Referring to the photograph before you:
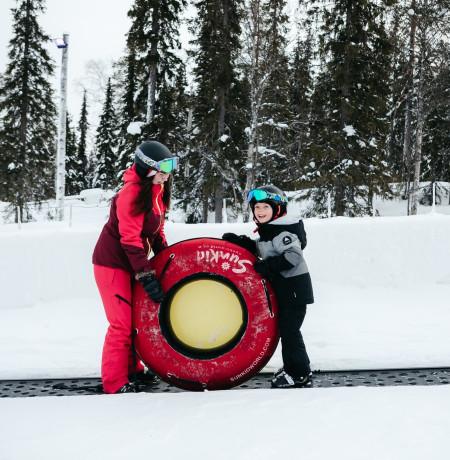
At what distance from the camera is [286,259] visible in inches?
114

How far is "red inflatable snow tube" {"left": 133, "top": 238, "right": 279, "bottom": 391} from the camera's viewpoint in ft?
9.45

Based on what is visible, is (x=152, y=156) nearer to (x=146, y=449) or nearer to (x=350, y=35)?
(x=146, y=449)

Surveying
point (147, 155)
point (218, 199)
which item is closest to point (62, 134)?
point (218, 199)

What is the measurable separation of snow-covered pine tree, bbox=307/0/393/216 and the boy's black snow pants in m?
11.4

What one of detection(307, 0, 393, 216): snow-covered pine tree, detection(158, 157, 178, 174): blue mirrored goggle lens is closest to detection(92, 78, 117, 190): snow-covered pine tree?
detection(307, 0, 393, 216): snow-covered pine tree

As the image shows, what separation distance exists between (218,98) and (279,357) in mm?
12723

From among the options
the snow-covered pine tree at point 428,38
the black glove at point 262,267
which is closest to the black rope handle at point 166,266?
the black glove at point 262,267

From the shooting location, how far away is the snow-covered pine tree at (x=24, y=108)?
19625mm

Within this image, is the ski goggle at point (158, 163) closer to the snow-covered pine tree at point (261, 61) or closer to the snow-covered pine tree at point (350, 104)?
the snow-covered pine tree at point (261, 61)

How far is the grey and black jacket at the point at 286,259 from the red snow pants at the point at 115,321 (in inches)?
38.6

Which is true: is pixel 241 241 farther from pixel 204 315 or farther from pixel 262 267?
pixel 204 315

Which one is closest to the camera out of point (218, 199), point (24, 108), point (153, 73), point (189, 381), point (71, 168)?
point (189, 381)

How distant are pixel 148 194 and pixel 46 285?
3514mm

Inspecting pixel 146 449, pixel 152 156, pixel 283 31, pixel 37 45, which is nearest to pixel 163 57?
pixel 283 31
